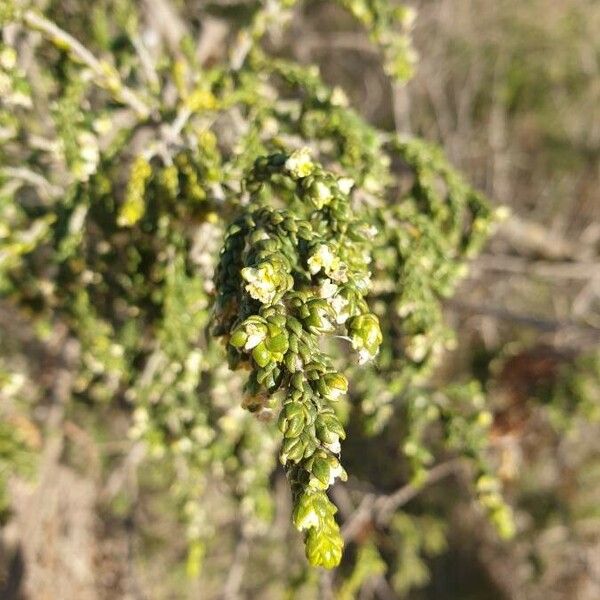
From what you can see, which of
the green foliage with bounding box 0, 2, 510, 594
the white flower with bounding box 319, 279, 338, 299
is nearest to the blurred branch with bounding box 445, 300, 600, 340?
the green foliage with bounding box 0, 2, 510, 594

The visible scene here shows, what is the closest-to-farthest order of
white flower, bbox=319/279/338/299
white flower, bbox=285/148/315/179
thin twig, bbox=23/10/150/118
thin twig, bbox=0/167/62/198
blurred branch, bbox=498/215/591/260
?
white flower, bbox=319/279/338/299
white flower, bbox=285/148/315/179
thin twig, bbox=23/10/150/118
thin twig, bbox=0/167/62/198
blurred branch, bbox=498/215/591/260

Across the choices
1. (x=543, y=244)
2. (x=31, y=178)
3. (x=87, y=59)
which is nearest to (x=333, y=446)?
(x=87, y=59)

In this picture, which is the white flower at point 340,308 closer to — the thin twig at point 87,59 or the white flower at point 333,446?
the white flower at point 333,446

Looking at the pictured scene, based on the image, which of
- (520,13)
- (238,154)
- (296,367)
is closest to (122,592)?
(238,154)

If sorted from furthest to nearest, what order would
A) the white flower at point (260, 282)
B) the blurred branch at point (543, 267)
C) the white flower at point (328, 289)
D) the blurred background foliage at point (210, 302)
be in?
1. the blurred branch at point (543, 267)
2. the blurred background foliage at point (210, 302)
3. the white flower at point (328, 289)
4. the white flower at point (260, 282)

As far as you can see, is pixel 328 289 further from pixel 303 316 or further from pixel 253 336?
pixel 253 336

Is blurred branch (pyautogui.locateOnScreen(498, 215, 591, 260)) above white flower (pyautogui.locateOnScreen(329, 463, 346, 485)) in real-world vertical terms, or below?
below

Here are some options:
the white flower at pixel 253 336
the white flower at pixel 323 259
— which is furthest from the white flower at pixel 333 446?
the white flower at pixel 323 259

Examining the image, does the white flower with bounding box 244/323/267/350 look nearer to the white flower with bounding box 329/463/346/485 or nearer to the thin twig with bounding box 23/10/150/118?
the white flower with bounding box 329/463/346/485
